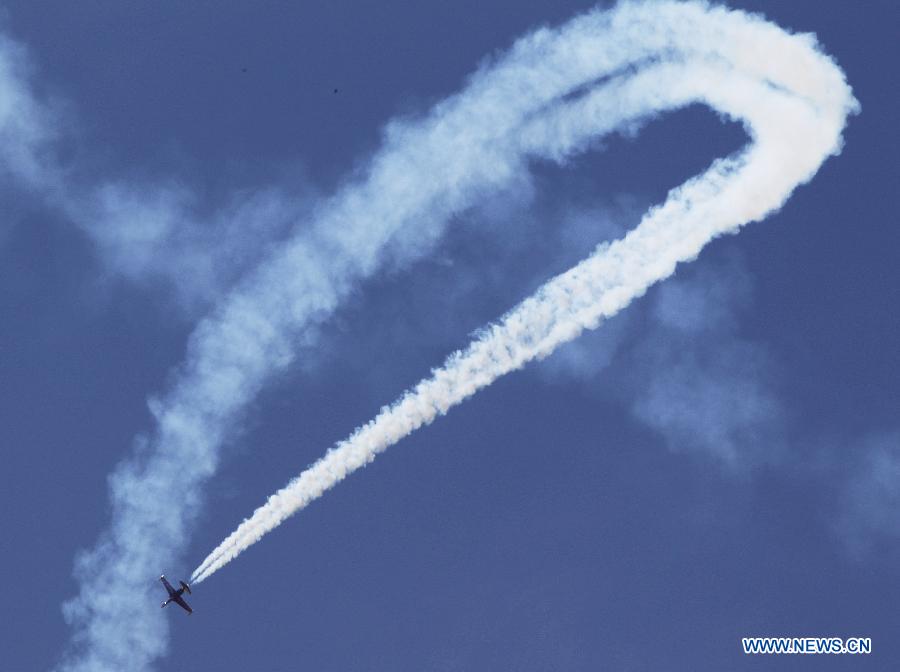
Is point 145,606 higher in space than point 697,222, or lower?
lower

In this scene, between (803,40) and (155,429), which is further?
(155,429)

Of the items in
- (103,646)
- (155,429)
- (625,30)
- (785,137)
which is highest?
(625,30)

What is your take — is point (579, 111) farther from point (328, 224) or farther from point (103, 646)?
point (103, 646)

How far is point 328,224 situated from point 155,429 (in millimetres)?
10225

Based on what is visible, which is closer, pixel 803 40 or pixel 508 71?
pixel 803 40

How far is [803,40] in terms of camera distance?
259 feet

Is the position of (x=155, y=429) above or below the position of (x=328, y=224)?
below

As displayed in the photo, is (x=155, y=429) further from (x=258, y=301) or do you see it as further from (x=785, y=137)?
(x=785, y=137)

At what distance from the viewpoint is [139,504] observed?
287 feet

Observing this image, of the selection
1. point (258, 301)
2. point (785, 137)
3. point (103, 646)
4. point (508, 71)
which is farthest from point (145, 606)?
point (785, 137)

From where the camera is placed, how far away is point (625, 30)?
82000 millimetres

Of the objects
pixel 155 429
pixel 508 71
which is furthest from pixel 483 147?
pixel 155 429

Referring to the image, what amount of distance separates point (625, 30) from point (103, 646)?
101ft

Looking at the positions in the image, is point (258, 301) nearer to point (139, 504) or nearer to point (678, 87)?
point (139, 504)
